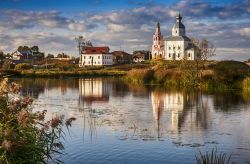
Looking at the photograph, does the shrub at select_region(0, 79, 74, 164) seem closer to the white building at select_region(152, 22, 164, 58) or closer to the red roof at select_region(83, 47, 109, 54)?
the red roof at select_region(83, 47, 109, 54)

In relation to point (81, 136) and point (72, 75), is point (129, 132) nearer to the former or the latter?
point (81, 136)

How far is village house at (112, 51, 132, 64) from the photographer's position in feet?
604

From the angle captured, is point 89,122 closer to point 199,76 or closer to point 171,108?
point 171,108

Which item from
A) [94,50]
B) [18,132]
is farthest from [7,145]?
[94,50]

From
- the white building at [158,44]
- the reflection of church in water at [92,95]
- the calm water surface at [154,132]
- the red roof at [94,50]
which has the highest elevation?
the white building at [158,44]

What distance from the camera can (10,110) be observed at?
11453 mm

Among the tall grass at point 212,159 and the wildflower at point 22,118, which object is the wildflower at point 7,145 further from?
the tall grass at point 212,159

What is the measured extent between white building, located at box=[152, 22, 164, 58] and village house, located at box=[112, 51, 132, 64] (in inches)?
433

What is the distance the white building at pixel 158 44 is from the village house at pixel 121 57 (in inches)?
433

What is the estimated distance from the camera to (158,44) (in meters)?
189

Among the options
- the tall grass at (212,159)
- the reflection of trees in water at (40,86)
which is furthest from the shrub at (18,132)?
the reflection of trees in water at (40,86)

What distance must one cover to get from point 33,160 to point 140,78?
62114 millimetres

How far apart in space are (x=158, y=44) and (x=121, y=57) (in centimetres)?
1529

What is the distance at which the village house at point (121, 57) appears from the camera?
604ft
